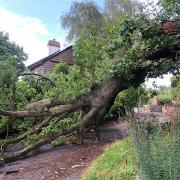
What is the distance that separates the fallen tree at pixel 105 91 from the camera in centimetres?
875

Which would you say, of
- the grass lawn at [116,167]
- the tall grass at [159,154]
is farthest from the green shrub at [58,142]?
the tall grass at [159,154]

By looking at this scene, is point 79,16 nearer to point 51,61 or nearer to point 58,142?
point 51,61

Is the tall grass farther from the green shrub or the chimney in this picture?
the chimney

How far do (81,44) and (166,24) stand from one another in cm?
241

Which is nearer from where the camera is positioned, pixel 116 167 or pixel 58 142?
pixel 116 167

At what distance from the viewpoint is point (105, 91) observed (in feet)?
31.6

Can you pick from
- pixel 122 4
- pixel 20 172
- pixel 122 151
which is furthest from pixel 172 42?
pixel 122 4

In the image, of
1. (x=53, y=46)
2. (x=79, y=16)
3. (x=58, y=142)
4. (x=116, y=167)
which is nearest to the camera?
(x=116, y=167)

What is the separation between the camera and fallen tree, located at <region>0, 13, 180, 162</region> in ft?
28.7

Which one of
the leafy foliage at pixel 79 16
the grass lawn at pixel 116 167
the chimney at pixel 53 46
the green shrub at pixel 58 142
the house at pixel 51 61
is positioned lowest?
the grass lawn at pixel 116 167

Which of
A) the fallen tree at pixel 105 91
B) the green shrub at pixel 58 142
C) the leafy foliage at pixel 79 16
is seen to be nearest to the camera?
the fallen tree at pixel 105 91

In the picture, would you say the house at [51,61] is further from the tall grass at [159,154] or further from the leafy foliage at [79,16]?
the tall grass at [159,154]

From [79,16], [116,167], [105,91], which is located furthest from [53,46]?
[116,167]

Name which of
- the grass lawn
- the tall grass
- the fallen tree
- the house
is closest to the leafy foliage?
the house
